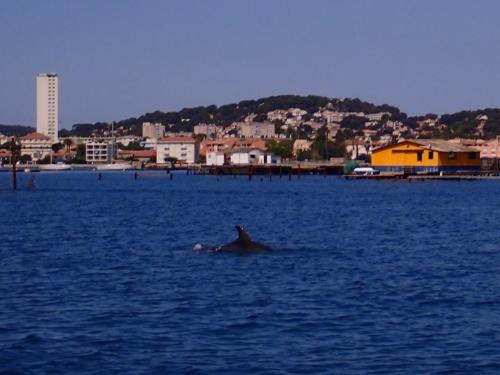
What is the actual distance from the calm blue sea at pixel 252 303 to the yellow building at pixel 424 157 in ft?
287

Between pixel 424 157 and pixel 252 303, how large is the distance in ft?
372

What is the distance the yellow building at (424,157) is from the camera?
134 meters

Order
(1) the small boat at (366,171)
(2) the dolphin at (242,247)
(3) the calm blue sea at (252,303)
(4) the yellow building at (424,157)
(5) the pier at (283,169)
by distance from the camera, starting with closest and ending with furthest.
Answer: (3) the calm blue sea at (252,303), (2) the dolphin at (242,247), (4) the yellow building at (424,157), (1) the small boat at (366,171), (5) the pier at (283,169)

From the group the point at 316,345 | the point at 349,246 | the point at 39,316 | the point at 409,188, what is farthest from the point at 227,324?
the point at 409,188

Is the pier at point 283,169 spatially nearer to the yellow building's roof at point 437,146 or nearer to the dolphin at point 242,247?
the yellow building's roof at point 437,146

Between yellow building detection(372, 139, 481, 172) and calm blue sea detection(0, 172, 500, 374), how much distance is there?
8755 cm

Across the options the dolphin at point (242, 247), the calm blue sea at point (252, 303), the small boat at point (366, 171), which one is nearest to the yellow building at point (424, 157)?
the small boat at point (366, 171)

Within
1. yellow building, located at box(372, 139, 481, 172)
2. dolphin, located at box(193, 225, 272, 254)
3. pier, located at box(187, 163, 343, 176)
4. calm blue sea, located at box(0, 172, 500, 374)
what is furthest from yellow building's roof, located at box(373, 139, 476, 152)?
dolphin, located at box(193, 225, 272, 254)

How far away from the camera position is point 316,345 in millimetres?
19594

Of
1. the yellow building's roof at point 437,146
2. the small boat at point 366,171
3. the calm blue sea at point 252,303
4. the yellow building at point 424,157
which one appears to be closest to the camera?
the calm blue sea at point 252,303

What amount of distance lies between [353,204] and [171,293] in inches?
2074

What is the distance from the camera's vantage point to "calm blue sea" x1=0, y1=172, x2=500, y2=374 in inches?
732

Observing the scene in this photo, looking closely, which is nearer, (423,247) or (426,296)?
(426,296)

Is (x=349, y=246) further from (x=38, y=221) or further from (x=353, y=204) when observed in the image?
(x=353, y=204)
